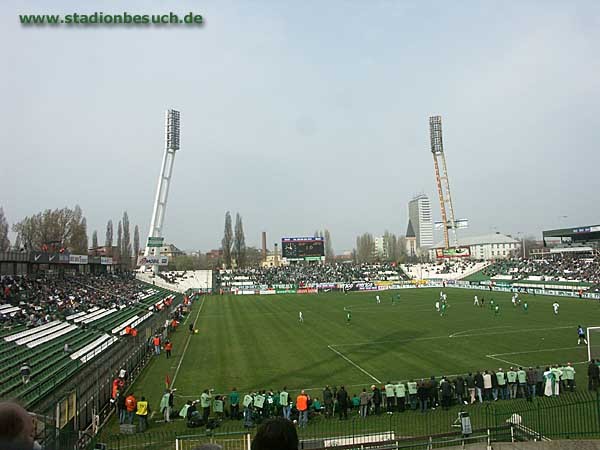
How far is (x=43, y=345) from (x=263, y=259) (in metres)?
162

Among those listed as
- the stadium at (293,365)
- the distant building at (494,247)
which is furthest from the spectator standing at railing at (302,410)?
the distant building at (494,247)

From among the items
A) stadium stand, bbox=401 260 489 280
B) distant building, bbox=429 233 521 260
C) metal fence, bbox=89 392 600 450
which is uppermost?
distant building, bbox=429 233 521 260

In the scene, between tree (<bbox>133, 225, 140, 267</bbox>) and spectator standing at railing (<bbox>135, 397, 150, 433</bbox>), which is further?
tree (<bbox>133, 225, 140, 267</bbox>)

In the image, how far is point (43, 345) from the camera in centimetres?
2469

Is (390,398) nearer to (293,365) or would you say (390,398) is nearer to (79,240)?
(293,365)

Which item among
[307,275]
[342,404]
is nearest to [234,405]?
[342,404]

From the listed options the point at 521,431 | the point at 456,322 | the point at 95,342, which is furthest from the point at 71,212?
the point at 521,431

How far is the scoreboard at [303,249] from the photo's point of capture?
300 feet

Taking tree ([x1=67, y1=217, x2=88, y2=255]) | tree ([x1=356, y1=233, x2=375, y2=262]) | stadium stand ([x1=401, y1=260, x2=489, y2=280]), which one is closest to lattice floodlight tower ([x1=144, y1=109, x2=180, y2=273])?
tree ([x1=67, y1=217, x2=88, y2=255])

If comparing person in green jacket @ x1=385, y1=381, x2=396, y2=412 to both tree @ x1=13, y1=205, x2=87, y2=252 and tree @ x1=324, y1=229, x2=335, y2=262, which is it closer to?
tree @ x1=13, y1=205, x2=87, y2=252

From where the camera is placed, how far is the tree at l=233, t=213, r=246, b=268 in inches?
4390

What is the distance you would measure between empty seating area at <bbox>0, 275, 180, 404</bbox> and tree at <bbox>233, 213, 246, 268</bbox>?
6089 centimetres

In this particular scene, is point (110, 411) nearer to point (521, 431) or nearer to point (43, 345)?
point (43, 345)

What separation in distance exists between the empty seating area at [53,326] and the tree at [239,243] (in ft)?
200
